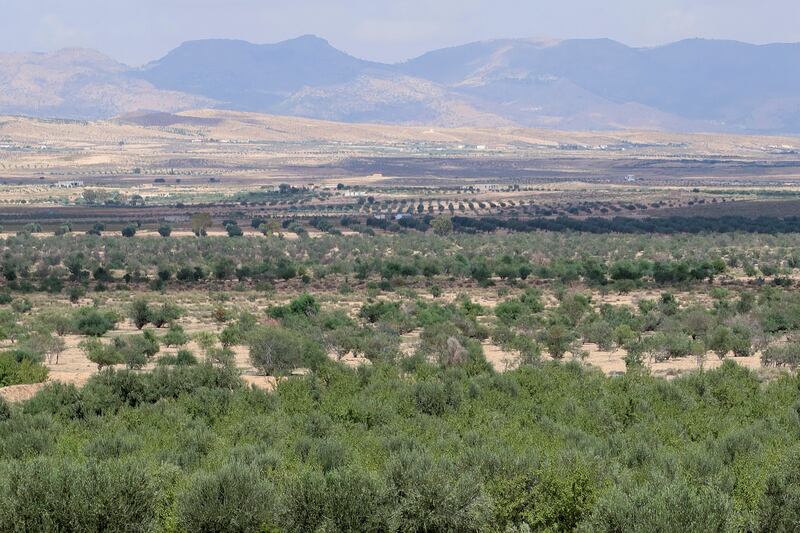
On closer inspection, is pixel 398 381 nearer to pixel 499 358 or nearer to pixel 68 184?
pixel 499 358

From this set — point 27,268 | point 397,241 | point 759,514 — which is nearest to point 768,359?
point 759,514

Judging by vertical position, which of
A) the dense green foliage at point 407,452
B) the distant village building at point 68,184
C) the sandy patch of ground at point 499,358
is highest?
the dense green foliage at point 407,452

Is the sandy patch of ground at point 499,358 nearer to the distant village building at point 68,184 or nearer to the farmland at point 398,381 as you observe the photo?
the farmland at point 398,381

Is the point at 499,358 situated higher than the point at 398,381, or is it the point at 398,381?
the point at 398,381

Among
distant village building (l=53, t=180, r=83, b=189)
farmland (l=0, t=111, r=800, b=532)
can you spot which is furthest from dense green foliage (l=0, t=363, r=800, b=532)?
distant village building (l=53, t=180, r=83, b=189)

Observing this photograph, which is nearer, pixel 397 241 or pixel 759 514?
pixel 759 514

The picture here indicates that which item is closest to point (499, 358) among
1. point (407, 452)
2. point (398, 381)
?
point (398, 381)

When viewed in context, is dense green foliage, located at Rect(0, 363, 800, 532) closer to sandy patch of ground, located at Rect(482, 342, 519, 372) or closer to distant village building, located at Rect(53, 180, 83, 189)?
sandy patch of ground, located at Rect(482, 342, 519, 372)

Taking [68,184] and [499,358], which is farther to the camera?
[68,184]

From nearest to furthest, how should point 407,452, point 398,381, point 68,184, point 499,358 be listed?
1. point 407,452
2. point 398,381
3. point 499,358
4. point 68,184

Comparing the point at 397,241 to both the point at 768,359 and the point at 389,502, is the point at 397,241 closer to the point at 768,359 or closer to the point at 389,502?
the point at 768,359

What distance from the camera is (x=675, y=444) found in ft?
76.3

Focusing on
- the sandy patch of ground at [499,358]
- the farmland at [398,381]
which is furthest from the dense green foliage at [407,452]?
the sandy patch of ground at [499,358]

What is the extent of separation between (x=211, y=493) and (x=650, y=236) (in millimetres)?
83687
